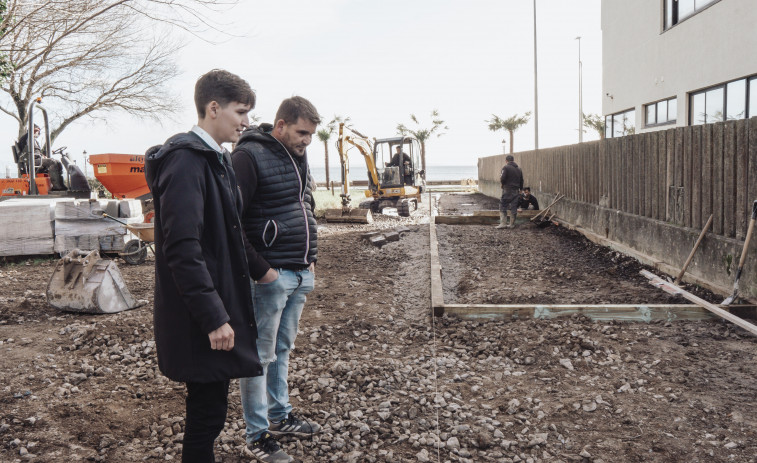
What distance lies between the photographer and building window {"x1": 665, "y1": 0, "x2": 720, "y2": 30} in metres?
14.8

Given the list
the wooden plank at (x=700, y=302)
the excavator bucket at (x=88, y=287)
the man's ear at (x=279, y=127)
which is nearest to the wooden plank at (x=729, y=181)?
the wooden plank at (x=700, y=302)

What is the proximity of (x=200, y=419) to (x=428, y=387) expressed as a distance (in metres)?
2.36

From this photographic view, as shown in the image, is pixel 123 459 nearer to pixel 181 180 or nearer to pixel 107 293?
pixel 181 180

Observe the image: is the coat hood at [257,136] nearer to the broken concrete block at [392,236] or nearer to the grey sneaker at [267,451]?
the grey sneaker at [267,451]

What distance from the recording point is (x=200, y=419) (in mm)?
2559

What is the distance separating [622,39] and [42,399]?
823 inches

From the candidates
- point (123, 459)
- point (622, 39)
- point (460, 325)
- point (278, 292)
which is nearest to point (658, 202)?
point (460, 325)

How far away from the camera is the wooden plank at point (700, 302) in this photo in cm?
543

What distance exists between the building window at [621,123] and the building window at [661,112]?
101 centimetres

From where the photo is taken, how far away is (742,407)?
399 centimetres

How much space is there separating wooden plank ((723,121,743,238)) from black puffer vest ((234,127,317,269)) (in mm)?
5806

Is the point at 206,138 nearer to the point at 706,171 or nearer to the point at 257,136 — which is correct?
the point at 257,136

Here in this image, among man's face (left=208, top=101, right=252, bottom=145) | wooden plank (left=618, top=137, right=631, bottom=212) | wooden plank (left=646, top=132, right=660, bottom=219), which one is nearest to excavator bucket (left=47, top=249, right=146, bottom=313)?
man's face (left=208, top=101, right=252, bottom=145)

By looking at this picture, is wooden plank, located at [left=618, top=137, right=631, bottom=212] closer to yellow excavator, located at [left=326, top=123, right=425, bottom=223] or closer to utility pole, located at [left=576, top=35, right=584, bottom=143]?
yellow excavator, located at [left=326, top=123, right=425, bottom=223]
